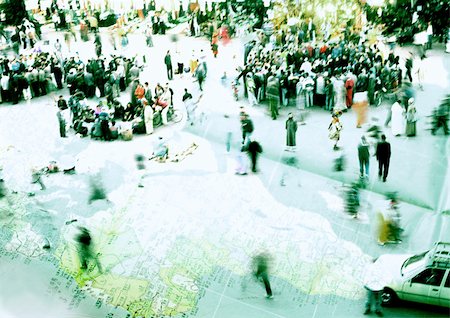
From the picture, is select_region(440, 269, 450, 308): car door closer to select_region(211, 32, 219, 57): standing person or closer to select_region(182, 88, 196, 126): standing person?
select_region(182, 88, 196, 126): standing person

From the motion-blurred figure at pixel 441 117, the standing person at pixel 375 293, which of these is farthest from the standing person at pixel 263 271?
the motion-blurred figure at pixel 441 117

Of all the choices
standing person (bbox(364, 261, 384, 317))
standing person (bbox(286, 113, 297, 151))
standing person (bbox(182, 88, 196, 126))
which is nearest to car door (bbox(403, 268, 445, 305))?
standing person (bbox(364, 261, 384, 317))

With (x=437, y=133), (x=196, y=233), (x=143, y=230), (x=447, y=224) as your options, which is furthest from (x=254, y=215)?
(x=437, y=133)

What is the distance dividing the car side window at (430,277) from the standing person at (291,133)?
14.6 feet

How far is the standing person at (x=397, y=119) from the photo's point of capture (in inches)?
532

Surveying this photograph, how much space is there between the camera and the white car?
9.92 meters

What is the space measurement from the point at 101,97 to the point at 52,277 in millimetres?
5178

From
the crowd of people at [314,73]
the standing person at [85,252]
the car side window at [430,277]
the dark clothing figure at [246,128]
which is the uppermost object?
the crowd of people at [314,73]

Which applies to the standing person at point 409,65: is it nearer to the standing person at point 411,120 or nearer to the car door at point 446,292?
the standing person at point 411,120

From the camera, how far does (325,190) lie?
12719 millimetres

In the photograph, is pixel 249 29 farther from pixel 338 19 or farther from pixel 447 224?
pixel 447 224

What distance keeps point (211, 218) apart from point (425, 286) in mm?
4455

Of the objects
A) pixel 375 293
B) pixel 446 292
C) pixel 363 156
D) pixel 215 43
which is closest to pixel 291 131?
pixel 363 156

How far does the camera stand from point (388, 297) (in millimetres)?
10312
